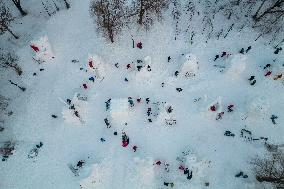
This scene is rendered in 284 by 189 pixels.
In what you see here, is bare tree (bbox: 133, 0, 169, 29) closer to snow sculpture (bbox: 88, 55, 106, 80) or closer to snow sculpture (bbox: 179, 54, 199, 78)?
snow sculpture (bbox: 179, 54, 199, 78)

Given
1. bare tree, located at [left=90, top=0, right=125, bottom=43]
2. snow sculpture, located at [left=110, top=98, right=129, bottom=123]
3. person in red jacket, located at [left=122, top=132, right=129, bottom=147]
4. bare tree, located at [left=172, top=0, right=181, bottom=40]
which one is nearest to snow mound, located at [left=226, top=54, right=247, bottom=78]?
bare tree, located at [left=172, top=0, right=181, bottom=40]

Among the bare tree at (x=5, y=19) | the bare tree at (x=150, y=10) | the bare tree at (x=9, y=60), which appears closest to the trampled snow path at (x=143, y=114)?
the bare tree at (x=9, y=60)

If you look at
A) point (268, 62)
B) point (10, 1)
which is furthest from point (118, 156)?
point (10, 1)

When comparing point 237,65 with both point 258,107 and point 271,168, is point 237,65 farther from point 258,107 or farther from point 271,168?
point 271,168

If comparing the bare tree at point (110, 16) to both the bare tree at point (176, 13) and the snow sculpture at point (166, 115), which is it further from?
the snow sculpture at point (166, 115)

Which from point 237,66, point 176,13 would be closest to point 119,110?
point 237,66

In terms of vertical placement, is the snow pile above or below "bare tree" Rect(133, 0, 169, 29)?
below

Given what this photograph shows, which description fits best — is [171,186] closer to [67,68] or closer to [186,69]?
[186,69]
